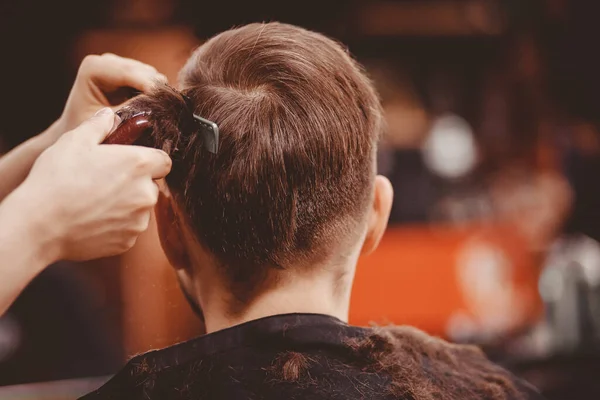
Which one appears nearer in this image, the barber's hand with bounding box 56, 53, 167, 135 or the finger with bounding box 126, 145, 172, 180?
the finger with bounding box 126, 145, 172, 180

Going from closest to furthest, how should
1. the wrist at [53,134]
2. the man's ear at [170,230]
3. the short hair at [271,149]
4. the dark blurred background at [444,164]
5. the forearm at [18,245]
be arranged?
the forearm at [18,245]
the short hair at [271,149]
the man's ear at [170,230]
the wrist at [53,134]
the dark blurred background at [444,164]

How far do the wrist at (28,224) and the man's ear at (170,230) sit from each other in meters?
0.22

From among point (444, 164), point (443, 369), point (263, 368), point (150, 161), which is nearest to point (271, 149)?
point (150, 161)

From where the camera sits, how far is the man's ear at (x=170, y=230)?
958 millimetres

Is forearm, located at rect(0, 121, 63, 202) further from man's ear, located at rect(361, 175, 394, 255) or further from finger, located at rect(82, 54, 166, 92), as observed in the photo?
man's ear, located at rect(361, 175, 394, 255)

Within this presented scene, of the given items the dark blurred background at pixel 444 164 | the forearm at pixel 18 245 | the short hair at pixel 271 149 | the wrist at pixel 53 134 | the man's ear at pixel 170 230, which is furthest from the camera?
the dark blurred background at pixel 444 164

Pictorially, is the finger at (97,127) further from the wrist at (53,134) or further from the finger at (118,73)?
the wrist at (53,134)

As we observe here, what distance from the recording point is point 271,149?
85 centimetres

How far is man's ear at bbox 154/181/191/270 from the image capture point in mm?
958

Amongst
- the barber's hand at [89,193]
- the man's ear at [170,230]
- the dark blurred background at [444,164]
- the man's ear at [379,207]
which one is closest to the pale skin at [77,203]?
the barber's hand at [89,193]

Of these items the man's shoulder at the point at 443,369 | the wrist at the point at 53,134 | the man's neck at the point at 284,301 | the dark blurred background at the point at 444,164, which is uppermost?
the wrist at the point at 53,134

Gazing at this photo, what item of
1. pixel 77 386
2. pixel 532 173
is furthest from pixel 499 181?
pixel 77 386

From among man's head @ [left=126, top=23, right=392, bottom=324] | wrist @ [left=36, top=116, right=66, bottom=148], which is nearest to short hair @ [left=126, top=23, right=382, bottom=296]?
man's head @ [left=126, top=23, right=392, bottom=324]

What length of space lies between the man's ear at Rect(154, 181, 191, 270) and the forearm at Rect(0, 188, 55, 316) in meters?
0.22
